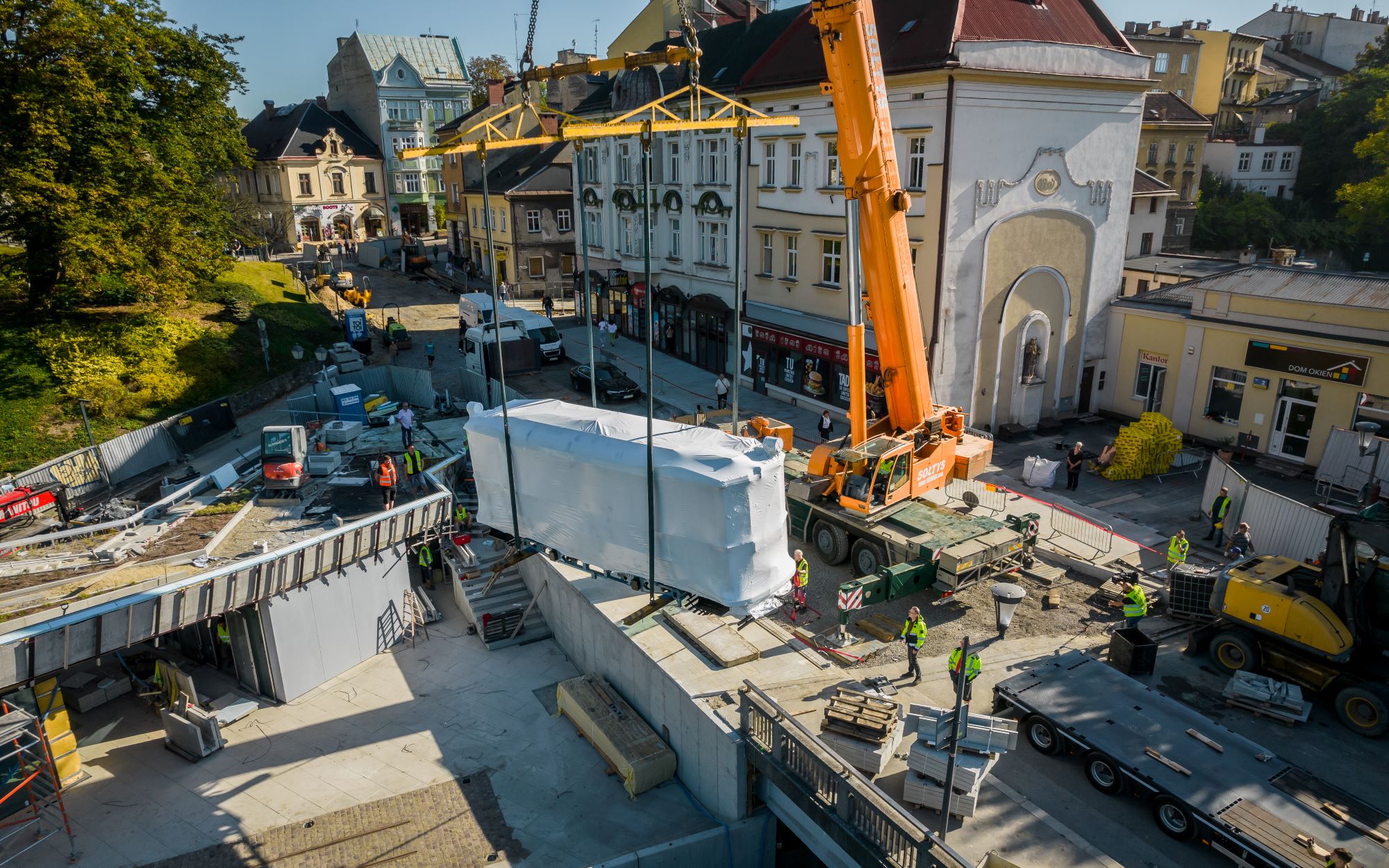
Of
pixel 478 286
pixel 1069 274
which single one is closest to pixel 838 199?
pixel 1069 274

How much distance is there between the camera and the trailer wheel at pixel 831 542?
63.5 feet

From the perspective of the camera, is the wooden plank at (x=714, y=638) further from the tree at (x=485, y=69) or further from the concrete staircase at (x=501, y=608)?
the tree at (x=485, y=69)

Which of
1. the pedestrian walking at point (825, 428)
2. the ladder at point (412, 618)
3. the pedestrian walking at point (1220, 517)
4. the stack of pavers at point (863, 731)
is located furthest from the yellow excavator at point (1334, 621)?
the ladder at point (412, 618)

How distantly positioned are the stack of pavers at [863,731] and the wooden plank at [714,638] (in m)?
2.03

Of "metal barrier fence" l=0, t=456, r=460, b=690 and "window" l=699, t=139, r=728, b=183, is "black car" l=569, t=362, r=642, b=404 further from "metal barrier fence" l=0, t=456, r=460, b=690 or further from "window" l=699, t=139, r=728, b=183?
"metal barrier fence" l=0, t=456, r=460, b=690

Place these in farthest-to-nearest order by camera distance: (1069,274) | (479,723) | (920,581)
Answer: (1069,274) → (920,581) → (479,723)

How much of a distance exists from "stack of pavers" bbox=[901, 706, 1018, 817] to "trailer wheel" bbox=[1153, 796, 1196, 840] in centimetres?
214

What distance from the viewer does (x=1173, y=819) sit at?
1152 cm

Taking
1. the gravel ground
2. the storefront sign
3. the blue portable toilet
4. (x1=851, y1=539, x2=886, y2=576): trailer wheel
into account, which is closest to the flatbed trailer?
the gravel ground

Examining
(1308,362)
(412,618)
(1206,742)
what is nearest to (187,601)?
(412,618)

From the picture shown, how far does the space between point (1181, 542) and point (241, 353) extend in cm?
3318

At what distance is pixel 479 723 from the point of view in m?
16.1

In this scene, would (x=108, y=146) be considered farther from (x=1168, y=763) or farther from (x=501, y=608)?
(x=1168, y=763)

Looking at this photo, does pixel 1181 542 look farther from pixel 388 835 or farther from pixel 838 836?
pixel 388 835
